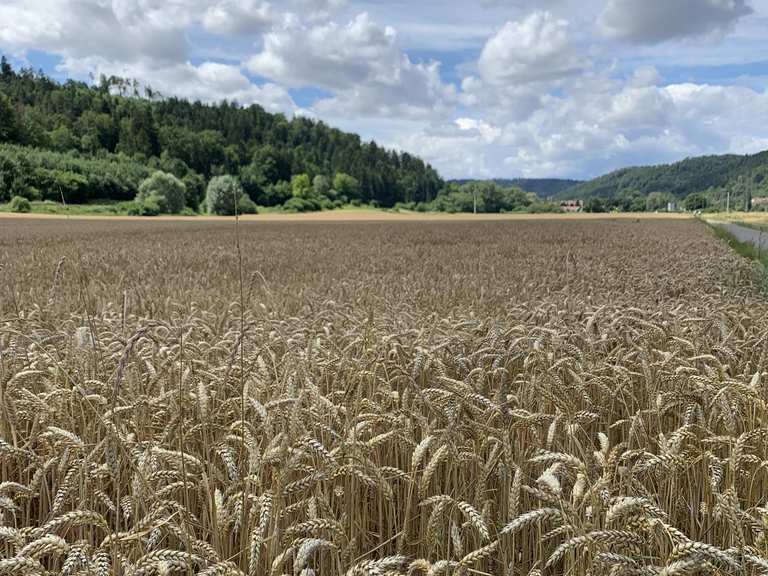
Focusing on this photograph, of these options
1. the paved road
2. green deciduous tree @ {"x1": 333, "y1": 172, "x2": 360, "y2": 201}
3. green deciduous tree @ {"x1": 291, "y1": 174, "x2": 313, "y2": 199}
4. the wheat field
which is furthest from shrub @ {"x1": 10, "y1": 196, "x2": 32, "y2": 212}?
green deciduous tree @ {"x1": 333, "y1": 172, "x2": 360, "y2": 201}

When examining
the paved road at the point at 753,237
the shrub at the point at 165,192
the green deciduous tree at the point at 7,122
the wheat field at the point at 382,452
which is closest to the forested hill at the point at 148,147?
the green deciduous tree at the point at 7,122

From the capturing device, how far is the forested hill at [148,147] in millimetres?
128875

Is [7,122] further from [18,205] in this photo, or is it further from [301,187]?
[18,205]

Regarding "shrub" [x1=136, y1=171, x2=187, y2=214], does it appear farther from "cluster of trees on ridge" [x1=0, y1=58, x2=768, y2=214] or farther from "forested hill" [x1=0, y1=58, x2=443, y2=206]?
"forested hill" [x1=0, y1=58, x2=443, y2=206]

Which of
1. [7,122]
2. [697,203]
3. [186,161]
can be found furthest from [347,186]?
[697,203]

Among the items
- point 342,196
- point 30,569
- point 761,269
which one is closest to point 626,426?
point 30,569

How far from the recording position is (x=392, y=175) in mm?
184500

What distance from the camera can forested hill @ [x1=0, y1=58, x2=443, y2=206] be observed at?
129 metres

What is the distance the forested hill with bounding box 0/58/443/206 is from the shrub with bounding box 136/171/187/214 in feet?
34.3

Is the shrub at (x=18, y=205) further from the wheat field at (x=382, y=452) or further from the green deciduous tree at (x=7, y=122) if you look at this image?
the wheat field at (x=382, y=452)

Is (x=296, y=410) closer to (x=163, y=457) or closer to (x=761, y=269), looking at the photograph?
(x=163, y=457)

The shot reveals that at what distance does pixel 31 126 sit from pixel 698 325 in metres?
176

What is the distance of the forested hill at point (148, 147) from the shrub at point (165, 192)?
10.4 m

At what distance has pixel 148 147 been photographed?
527 feet
